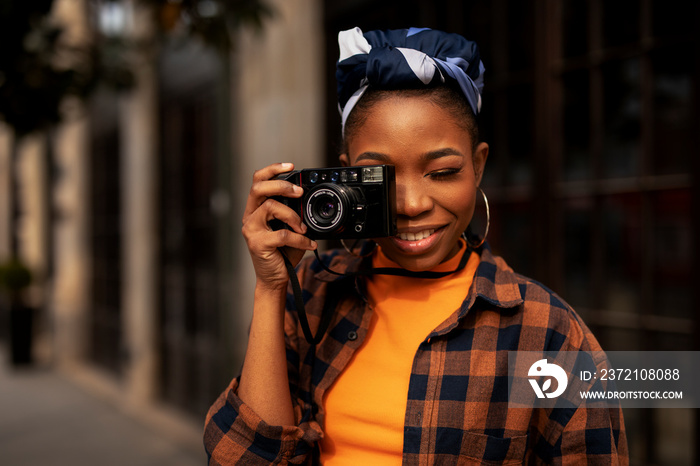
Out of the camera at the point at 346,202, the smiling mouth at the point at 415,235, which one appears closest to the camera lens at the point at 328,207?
the camera at the point at 346,202

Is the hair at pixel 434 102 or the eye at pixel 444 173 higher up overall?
the hair at pixel 434 102

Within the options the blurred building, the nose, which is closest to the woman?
the nose

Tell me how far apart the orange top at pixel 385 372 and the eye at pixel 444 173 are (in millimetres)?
223

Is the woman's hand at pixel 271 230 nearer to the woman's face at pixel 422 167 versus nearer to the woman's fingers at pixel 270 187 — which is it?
the woman's fingers at pixel 270 187

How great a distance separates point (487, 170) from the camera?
2.92 metres

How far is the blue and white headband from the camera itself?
1124 millimetres

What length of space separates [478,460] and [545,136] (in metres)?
1.81

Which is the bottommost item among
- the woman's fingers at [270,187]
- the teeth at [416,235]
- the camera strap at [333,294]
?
the camera strap at [333,294]

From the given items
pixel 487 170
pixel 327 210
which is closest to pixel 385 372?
pixel 327 210

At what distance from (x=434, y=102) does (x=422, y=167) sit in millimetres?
130

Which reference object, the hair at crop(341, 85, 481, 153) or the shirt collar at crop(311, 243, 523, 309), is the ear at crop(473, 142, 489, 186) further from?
the shirt collar at crop(311, 243, 523, 309)

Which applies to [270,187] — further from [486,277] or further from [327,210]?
[486,277]

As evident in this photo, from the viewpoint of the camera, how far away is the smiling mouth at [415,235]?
1.21 metres

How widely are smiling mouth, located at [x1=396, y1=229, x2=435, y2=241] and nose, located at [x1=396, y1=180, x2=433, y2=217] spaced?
0.05 meters
